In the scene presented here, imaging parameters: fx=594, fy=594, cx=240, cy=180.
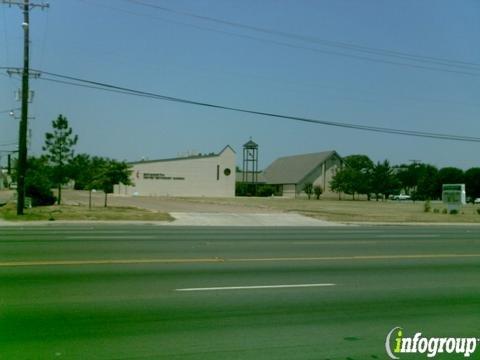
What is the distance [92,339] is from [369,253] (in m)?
10.4

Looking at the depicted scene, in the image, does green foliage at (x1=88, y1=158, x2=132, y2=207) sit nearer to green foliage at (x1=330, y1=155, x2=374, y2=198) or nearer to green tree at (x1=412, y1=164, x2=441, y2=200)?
green foliage at (x1=330, y1=155, x2=374, y2=198)

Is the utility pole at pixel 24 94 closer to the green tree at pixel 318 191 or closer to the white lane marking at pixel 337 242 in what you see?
the white lane marking at pixel 337 242

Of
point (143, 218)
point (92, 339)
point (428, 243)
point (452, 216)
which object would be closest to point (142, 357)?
point (92, 339)

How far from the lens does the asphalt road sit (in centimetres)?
625

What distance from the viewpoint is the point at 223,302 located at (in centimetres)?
841

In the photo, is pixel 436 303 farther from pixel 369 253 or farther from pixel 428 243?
pixel 428 243

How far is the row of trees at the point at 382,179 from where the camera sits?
84312mm

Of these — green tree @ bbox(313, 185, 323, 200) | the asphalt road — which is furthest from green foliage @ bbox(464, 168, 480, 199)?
the asphalt road

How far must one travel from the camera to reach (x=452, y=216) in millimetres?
40031

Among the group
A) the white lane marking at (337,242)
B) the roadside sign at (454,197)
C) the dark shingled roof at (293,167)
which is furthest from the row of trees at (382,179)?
the white lane marking at (337,242)

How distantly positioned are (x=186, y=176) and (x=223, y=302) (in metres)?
71.2

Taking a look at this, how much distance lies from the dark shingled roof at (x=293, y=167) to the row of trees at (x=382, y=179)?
443cm

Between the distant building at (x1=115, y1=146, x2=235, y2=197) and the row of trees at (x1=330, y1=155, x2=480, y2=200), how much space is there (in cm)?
1634

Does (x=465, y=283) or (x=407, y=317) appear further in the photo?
(x=465, y=283)
